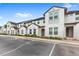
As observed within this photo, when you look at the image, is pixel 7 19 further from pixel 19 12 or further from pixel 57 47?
pixel 57 47

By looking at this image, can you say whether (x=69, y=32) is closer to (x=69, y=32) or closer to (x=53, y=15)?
(x=69, y=32)

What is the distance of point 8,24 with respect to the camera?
4668mm

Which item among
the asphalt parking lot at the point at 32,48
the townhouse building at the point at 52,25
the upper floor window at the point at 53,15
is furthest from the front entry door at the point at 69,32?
the upper floor window at the point at 53,15

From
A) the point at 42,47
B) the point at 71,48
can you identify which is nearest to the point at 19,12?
the point at 42,47

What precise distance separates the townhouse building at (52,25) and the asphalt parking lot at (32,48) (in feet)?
0.94

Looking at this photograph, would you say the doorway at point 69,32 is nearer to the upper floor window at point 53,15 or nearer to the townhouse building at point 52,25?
the townhouse building at point 52,25

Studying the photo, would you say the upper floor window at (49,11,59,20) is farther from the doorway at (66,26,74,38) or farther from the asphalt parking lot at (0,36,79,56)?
the asphalt parking lot at (0,36,79,56)

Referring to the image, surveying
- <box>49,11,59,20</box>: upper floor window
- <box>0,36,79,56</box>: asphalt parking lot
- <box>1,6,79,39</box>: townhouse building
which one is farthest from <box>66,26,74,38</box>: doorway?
<box>49,11,59,20</box>: upper floor window

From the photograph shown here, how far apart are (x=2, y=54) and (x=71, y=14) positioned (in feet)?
7.77

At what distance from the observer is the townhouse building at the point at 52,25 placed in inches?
184

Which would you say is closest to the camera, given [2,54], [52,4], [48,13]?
[2,54]

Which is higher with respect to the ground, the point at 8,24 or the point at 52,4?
the point at 52,4

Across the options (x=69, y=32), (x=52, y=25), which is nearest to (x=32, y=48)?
(x=52, y=25)

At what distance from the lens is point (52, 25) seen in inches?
195
